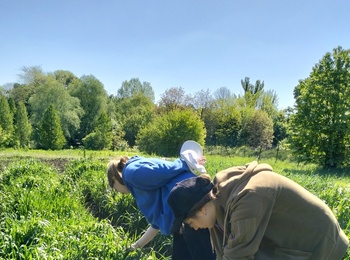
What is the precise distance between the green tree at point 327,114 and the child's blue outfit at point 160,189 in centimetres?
1386

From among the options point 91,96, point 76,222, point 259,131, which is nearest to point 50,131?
point 91,96

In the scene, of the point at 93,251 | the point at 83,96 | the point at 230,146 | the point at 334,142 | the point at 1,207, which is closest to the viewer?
the point at 93,251

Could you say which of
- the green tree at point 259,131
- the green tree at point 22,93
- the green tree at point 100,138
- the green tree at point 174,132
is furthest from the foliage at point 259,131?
the green tree at point 22,93

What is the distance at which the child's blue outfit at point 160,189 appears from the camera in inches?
87.7

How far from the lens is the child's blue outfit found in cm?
223

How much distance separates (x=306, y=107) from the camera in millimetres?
15141

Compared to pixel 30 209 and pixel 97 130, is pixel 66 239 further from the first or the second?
pixel 97 130

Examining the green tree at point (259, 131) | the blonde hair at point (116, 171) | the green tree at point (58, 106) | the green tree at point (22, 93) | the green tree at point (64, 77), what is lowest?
the green tree at point (259, 131)

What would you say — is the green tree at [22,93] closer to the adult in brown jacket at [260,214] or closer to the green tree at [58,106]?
the green tree at [58,106]

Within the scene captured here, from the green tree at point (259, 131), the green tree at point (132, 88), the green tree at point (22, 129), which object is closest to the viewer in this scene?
the green tree at point (22, 129)

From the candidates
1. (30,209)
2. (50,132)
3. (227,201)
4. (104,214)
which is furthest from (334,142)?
(50,132)

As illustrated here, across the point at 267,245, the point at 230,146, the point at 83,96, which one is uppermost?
the point at 83,96

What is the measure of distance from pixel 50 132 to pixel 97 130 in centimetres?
350

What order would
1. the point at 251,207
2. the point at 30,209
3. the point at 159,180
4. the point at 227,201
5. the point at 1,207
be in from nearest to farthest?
the point at 251,207 < the point at 227,201 < the point at 159,180 < the point at 30,209 < the point at 1,207
